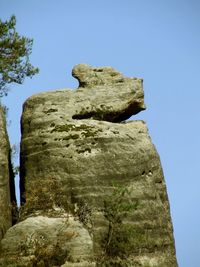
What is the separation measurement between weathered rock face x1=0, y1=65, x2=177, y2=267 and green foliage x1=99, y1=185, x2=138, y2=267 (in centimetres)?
3

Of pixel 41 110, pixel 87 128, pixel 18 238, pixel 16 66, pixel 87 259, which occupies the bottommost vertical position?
pixel 87 259

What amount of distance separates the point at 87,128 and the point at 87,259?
→ 218 inches

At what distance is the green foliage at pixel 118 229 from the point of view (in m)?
14.7

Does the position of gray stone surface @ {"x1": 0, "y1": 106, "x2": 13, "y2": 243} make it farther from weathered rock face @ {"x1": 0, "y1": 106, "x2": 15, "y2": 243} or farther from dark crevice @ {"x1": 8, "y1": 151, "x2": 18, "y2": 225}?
dark crevice @ {"x1": 8, "y1": 151, "x2": 18, "y2": 225}

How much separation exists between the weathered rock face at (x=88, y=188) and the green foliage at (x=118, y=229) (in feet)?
0.11

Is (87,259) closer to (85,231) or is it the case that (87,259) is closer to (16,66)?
(85,231)

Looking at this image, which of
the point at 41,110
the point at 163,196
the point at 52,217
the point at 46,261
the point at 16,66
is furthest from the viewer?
the point at 16,66

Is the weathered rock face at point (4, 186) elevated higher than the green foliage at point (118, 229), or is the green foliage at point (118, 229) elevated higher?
the weathered rock face at point (4, 186)

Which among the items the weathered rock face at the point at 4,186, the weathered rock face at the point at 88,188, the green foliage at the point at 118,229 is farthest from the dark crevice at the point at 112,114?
the green foliage at the point at 118,229

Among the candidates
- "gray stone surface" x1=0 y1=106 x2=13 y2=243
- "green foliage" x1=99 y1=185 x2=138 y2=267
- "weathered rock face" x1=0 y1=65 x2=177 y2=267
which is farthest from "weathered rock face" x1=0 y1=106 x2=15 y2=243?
"green foliage" x1=99 y1=185 x2=138 y2=267

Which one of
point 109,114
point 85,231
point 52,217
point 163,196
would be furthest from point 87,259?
point 109,114

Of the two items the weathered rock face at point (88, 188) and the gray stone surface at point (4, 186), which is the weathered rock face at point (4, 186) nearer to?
the gray stone surface at point (4, 186)

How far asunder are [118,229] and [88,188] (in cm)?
184

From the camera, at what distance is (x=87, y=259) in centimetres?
1317
